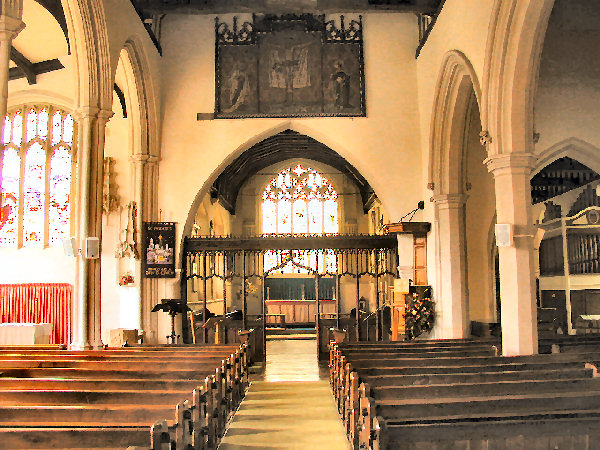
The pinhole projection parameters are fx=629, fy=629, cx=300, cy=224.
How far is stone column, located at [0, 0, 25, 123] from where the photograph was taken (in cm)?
630

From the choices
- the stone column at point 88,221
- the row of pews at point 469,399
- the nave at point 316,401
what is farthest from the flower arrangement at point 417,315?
the stone column at point 88,221

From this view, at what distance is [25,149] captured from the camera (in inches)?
536

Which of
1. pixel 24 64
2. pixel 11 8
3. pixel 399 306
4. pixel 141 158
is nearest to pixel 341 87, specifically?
pixel 141 158

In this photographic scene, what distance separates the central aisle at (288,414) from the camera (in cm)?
584

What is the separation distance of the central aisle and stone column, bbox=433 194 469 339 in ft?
8.05

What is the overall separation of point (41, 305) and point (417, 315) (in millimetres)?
7586

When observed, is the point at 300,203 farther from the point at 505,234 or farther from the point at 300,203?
the point at 505,234

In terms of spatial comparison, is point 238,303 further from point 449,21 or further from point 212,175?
point 449,21

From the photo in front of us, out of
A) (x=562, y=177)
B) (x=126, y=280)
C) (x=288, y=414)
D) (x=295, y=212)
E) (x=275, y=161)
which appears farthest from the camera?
(x=295, y=212)

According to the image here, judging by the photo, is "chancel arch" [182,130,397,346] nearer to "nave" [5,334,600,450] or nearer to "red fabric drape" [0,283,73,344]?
"red fabric drape" [0,283,73,344]

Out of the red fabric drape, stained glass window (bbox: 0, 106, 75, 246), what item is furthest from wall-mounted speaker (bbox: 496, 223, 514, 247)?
stained glass window (bbox: 0, 106, 75, 246)

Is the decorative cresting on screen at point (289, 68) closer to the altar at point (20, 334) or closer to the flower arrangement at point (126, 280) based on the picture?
the flower arrangement at point (126, 280)

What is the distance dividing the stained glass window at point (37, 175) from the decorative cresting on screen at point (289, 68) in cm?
366

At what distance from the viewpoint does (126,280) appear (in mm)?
12188
